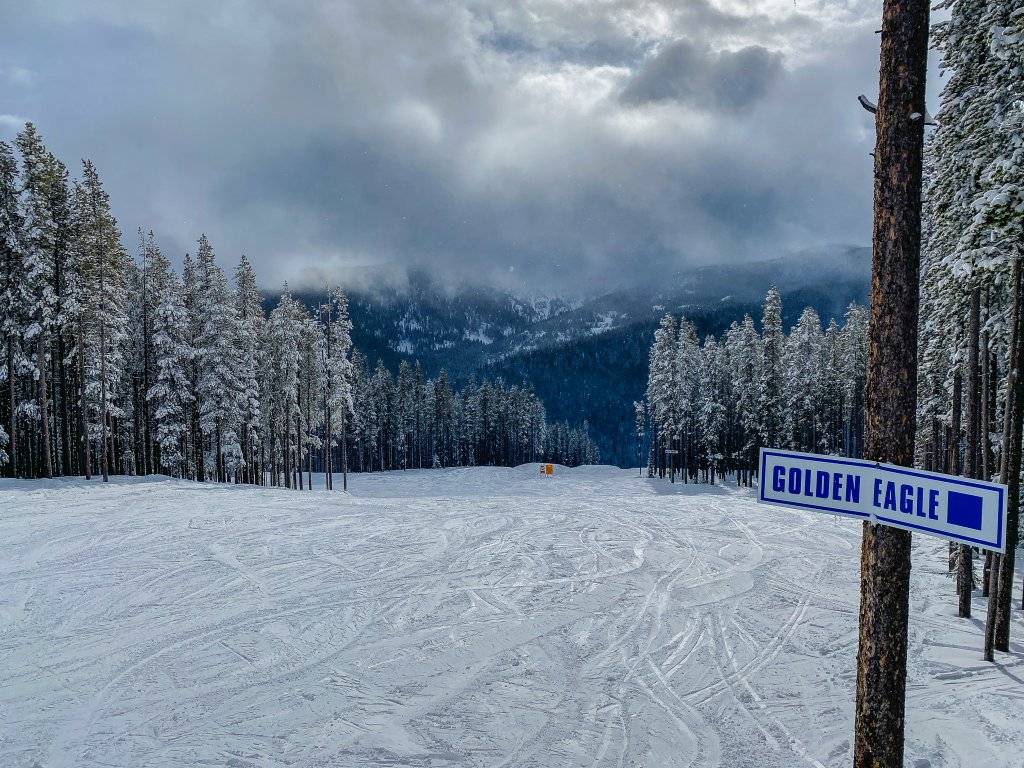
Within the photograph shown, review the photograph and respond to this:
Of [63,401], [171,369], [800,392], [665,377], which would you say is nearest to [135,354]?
[171,369]

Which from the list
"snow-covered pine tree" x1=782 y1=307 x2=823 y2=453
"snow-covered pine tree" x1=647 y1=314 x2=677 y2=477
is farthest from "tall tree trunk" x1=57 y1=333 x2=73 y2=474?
"snow-covered pine tree" x1=782 y1=307 x2=823 y2=453

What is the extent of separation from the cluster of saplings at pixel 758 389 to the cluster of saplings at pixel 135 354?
34.3m

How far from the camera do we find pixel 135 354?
41781mm

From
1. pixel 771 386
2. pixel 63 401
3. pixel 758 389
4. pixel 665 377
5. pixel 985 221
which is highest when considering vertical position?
pixel 985 221

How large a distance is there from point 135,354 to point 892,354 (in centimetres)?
4942

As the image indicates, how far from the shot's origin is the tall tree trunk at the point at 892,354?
4449 millimetres

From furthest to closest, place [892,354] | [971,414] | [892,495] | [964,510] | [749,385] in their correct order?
[749,385]
[971,414]
[892,354]
[892,495]
[964,510]

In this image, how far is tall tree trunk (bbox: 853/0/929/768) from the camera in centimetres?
445

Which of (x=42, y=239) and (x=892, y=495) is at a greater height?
(x=42, y=239)

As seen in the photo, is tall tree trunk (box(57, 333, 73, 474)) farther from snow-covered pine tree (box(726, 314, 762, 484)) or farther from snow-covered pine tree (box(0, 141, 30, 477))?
snow-covered pine tree (box(726, 314, 762, 484))

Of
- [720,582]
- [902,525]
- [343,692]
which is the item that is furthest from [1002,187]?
[343,692]

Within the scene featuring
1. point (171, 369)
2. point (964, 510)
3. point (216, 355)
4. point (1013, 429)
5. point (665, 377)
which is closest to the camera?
point (964, 510)

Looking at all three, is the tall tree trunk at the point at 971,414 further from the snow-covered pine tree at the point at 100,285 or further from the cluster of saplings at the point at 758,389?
the cluster of saplings at the point at 758,389

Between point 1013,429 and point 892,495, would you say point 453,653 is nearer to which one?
point 892,495
